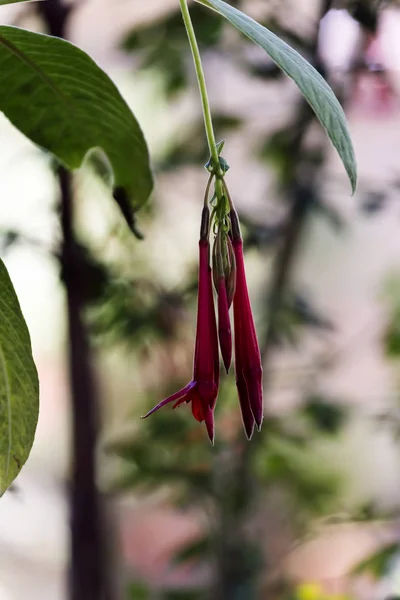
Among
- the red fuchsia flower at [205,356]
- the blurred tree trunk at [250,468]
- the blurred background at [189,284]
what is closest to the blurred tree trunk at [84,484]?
the blurred background at [189,284]

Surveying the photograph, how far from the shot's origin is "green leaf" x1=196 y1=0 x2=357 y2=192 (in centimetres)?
22

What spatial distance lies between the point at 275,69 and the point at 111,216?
0.74 feet

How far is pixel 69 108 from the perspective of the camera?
355 millimetres

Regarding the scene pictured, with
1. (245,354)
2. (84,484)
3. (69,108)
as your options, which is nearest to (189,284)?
(84,484)

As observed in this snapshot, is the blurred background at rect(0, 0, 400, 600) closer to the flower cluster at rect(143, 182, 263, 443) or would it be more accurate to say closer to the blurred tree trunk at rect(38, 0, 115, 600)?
the blurred tree trunk at rect(38, 0, 115, 600)

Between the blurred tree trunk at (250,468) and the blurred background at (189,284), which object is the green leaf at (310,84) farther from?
the blurred tree trunk at (250,468)

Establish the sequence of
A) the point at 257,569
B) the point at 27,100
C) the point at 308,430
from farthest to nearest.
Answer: the point at 308,430 < the point at 257,569 < the point at 27,100

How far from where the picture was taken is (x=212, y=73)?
100 cm

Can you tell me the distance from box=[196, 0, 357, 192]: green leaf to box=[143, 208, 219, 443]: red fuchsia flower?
48mm

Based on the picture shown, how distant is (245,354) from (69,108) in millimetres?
177

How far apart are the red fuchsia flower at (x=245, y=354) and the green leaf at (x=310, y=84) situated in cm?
4

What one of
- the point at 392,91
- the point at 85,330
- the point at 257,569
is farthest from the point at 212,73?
the point at 257,569

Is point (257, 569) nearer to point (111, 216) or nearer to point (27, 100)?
point (111, 216)

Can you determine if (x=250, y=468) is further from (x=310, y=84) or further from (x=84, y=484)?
(x=310, y=84)
